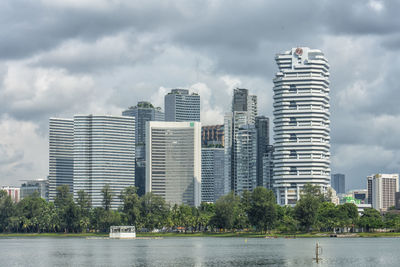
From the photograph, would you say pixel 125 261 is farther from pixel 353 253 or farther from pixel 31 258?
pixel 353 253

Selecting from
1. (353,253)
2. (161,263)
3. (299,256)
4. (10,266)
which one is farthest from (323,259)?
(10,266)

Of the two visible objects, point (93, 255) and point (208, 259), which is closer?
point (208, 259)

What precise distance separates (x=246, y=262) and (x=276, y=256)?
16.7 m

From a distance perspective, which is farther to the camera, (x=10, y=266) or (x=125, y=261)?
(x=125, y=261)

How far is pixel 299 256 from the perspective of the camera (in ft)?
512

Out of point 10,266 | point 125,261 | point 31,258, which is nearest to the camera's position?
point 10,266

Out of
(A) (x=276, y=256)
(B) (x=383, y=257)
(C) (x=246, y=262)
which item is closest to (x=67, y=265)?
(C) (x=246, y=262)

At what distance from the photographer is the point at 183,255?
16750cm

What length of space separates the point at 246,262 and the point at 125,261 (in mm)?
26321

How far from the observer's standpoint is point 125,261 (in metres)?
151

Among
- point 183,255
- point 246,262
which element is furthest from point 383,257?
point 183,255

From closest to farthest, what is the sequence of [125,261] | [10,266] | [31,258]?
[10,266]
[125,261]
[31,258]

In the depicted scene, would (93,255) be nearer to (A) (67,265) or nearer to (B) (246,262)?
(A) (67,265)

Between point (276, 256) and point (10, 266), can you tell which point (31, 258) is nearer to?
point (10, 266)
